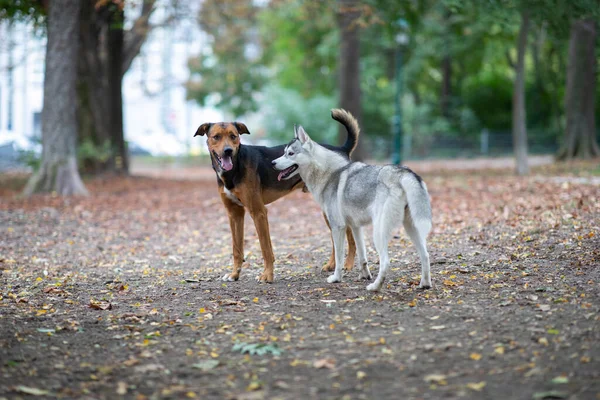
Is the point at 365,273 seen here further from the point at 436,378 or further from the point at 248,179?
the point at 436,378

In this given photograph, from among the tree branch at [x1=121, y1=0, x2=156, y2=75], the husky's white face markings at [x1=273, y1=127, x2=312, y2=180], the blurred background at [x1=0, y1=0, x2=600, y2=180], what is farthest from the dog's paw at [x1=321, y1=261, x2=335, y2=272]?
the tree branch at [x1=121, y1=0, x2=156, y2=75]

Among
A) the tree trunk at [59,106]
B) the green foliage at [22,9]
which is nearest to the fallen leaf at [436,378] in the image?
the tree trunk at [59,106]

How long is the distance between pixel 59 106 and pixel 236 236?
34.8 feet

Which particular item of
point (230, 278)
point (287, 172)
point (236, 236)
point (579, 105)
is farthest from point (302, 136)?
point (579, 105)

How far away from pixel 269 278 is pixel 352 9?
1245 cm

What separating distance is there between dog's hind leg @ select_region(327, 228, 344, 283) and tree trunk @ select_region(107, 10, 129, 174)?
17667 millimetres

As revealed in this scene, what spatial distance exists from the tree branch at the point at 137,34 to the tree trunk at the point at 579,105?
15264 mm

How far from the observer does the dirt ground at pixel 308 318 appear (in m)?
4.85

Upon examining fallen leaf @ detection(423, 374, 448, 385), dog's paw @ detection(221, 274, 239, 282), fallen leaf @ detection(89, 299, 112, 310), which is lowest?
fallen leaf @ detection(423, 374, 448, 385)

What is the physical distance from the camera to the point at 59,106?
1736cm

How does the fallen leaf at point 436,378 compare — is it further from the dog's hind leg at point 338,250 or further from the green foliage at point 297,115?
the green foliage at point 297,115

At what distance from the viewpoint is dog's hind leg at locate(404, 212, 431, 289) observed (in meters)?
6.73

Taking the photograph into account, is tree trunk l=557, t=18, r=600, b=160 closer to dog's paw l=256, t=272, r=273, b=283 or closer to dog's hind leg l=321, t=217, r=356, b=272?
dog's hind leg l=321, t=217, r=356, b=272

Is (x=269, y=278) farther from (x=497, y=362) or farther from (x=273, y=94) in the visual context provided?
(x=273, y=94)
